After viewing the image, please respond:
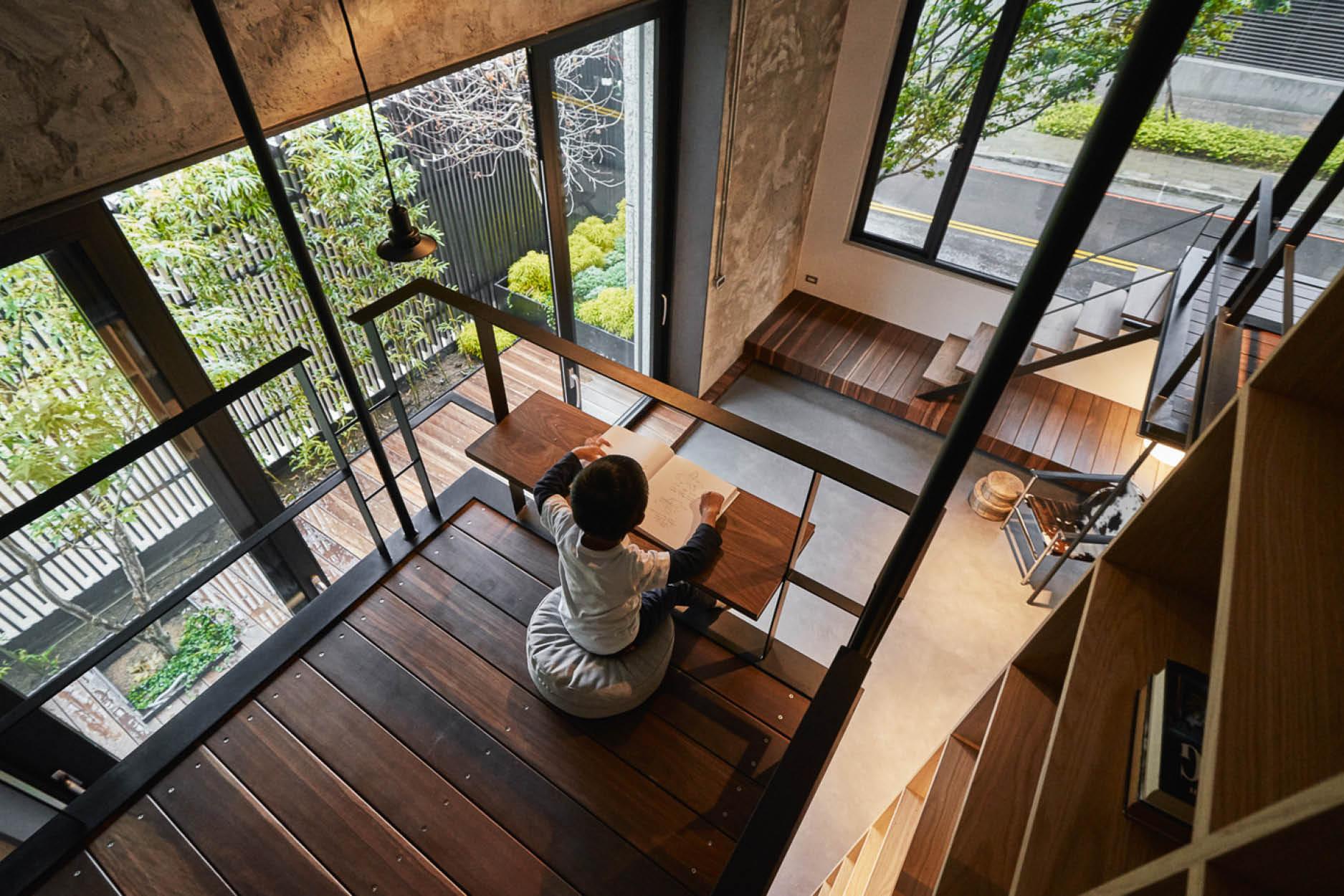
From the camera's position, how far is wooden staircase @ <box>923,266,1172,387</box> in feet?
11.9

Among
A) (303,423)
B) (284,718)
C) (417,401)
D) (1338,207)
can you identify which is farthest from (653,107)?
(1338,207)

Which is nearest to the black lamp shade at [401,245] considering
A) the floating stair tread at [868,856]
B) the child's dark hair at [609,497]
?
the child's dark hair at [609,497]

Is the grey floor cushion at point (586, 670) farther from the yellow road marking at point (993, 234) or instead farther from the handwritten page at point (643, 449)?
the yellow road marking at point (993, 234)

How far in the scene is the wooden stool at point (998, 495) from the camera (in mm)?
3855

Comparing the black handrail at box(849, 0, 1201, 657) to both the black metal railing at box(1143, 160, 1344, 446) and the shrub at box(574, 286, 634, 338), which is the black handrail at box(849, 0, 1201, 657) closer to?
the black metal railing at box(1143, 160, 1344, 446)

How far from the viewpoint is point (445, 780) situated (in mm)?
1714

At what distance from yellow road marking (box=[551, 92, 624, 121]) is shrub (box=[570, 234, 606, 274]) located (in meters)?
0.54

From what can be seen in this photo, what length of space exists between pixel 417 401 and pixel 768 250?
2.41m

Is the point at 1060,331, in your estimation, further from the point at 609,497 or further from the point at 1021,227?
the point at 609,497

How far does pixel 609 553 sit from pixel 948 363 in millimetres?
3567

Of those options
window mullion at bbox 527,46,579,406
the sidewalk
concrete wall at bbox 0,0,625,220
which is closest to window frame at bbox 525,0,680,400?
window mullion at bbox 527,46,579,406

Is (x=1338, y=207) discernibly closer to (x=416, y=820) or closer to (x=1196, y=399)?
(x=1196, y=399)

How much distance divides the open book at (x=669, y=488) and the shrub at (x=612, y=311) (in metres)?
1.76

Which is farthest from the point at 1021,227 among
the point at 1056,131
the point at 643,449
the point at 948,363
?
the point at 643,449
